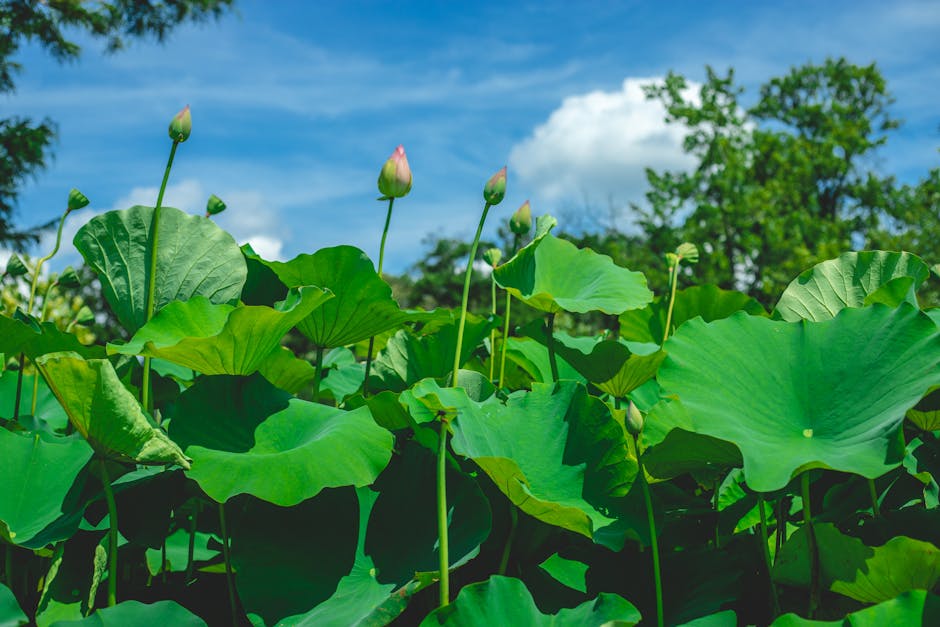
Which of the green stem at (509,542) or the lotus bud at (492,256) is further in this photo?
the lotus bud at (492,256)

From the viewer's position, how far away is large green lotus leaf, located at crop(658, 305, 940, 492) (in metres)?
0.63

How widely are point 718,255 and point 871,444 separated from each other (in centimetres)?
1367

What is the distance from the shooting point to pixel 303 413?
33.4 inches

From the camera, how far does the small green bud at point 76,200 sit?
1.14 metres

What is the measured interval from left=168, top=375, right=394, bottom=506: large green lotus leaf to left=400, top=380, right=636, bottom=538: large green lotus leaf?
0.07m

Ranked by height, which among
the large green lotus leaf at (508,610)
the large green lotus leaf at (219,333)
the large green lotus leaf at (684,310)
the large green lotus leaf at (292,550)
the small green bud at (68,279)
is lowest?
the large green lotus leaf at (292,550)

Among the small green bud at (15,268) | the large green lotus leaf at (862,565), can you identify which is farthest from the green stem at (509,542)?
the small green bud at (15,268)

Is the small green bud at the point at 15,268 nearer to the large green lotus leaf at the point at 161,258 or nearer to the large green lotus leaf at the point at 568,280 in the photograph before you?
the large green lotus leaf at the point at 161,258

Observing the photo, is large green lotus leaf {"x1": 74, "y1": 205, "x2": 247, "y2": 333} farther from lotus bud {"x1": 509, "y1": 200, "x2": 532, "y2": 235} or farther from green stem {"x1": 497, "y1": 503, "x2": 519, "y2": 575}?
green stem {"x1": 497, "y1": 503, "x2": 519, "y2": 575}

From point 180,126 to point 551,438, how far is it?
570mm

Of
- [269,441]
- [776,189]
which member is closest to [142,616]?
[269,441]

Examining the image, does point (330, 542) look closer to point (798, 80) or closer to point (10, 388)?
point (10, 388)

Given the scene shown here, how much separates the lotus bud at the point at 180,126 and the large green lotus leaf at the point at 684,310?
684mm

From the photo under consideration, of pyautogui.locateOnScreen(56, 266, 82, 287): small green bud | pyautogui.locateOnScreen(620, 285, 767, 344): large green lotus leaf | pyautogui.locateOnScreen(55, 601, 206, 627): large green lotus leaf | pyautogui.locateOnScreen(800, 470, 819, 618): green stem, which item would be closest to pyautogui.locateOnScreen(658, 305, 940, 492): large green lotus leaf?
pyautogui.locateOnScreen(800, 470, 819, 618): green stem
